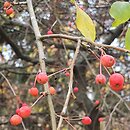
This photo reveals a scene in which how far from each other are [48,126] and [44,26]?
1478 millimetres

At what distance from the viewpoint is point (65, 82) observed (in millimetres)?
4719

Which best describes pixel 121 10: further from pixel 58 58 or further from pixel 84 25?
pixel 58 58

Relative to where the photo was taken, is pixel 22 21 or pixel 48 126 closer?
pixel 22 21

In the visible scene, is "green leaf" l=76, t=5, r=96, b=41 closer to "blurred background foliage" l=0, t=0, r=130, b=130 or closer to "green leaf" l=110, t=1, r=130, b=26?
"green leaf" l=110, t=1, r=130, b=26

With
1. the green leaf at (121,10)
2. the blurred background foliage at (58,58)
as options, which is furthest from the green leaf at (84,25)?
the blurred background foliage at (58,58)

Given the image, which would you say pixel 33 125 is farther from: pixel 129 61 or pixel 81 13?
pixel 81 13

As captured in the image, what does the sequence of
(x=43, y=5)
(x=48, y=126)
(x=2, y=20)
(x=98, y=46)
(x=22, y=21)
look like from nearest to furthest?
(x=98, y=46) < (x=43, y=5) < (x=2, y=20) < (x=22, y=21) < (x=48, y=126)

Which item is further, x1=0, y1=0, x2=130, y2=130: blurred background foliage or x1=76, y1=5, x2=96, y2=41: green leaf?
x1=0, y1=0, x2=130, y2=130: blurred background foliage

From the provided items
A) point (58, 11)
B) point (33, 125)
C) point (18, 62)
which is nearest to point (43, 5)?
point (58, 11)

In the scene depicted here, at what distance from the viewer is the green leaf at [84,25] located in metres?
1.19

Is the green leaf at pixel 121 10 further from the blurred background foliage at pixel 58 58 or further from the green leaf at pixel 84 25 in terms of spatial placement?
the blurred background foliage at pixel 58 58

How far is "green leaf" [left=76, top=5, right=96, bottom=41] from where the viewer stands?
3.89 ft

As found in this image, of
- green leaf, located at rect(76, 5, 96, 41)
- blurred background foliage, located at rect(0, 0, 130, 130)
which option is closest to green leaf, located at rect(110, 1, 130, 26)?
green leaf, located at rect(76, 5, 96, 41)

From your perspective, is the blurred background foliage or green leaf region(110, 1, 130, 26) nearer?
green leaf region(110, 1, 130, 26)
